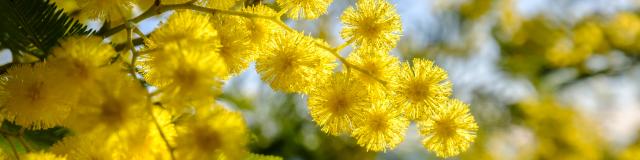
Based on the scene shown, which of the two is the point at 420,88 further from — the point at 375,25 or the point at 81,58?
the point at 81,58

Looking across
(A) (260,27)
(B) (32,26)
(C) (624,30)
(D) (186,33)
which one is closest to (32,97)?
(B) (32,26)

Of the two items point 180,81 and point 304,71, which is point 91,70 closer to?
point 180,81

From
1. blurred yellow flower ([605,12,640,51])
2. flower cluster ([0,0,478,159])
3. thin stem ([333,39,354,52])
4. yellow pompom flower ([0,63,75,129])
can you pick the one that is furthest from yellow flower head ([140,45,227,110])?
blurred yellow flower ([605,12,640,51])

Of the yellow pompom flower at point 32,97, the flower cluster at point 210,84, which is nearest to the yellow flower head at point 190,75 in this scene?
the flower cluster at point 210,84

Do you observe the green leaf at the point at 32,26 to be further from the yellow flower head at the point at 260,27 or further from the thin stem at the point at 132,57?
the yellow flower head at the point at 260,27

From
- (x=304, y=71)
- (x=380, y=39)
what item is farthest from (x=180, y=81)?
(x=380, y=39)

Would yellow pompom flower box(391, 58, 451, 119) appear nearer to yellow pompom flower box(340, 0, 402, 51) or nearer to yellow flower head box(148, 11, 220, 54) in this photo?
yellow pompom flower box(340, 0, 402, 51)
